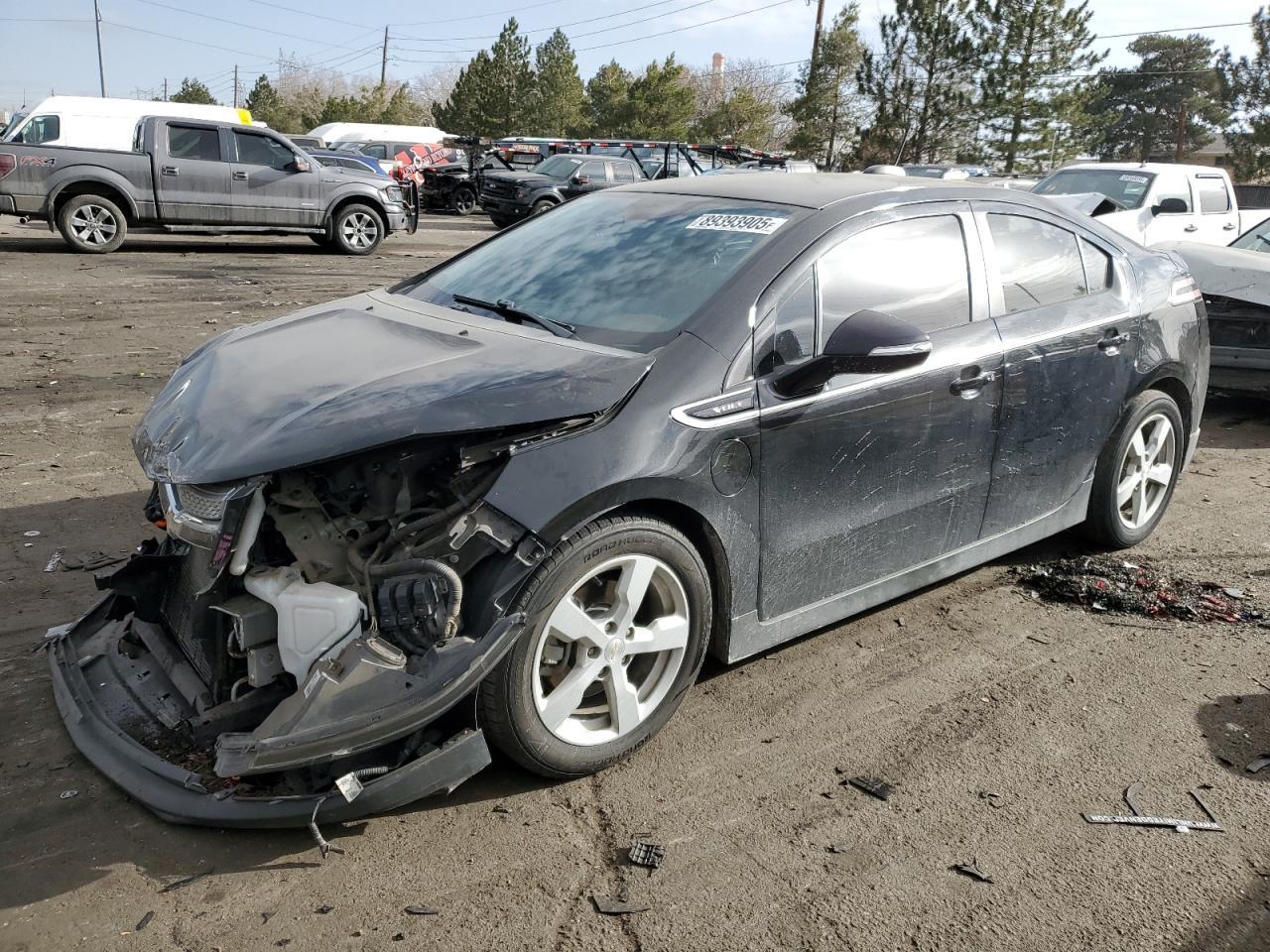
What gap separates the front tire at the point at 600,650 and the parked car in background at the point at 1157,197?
10.8 metres

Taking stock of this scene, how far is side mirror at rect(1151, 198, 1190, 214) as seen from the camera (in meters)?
12.2

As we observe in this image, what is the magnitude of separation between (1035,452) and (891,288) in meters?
1.03

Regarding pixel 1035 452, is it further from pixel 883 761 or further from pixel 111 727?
pixel 111 727

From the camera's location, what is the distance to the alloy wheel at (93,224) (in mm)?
14180

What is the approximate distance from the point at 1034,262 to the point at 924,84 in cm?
4114

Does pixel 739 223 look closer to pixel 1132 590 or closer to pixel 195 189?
pixel 1132 590

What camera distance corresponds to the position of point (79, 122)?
18344 millimetres

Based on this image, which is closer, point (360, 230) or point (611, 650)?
point (611, 650)

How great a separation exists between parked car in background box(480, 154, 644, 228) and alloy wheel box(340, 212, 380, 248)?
6.73 metres

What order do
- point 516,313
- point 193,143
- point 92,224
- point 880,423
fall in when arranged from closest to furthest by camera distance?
1. point 880,423
2. point 516,313
3. point 92,224
4. point 193,143

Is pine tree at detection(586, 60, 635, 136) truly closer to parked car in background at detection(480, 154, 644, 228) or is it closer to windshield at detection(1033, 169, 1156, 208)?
parked car in background at detection(480, 154, 644, 228)

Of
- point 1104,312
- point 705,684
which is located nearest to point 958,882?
point 705,684

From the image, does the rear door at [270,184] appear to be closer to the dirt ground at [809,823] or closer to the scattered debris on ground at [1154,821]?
the dirt ground at [809,823]

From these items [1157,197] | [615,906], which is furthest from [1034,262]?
[1157,197]
